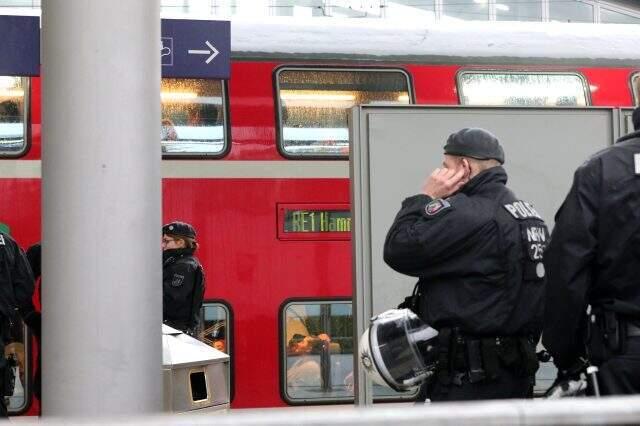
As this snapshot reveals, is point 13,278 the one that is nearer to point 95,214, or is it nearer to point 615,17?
point 95,214

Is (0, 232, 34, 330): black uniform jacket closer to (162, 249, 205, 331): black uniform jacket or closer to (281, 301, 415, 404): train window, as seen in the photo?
(162, 249, 205, 331): black uniform jacket

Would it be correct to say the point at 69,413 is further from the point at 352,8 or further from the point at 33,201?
the point at 352,8

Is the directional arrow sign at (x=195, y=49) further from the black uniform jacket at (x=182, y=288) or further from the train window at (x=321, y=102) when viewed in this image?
the train window at (x=321, y=102)

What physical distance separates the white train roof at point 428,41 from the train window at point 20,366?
2651 millimetres

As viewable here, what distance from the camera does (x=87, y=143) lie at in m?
4.85

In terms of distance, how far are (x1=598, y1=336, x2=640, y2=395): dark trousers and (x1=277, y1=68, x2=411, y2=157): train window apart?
5.68 metres

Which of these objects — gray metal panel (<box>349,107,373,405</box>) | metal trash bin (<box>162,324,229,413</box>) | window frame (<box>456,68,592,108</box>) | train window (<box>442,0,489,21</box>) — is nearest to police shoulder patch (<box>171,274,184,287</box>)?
gray metal panel (<box>349,107,373,405</box>)

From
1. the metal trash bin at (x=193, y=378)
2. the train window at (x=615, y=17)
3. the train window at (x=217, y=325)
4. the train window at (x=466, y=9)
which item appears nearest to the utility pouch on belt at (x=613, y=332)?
the metal trash bin at (x=193, y=378)

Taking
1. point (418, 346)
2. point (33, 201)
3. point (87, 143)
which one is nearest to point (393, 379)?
point (418, 346)

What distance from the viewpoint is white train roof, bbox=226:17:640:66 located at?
9.66 m

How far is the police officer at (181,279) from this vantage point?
→ 8.44m

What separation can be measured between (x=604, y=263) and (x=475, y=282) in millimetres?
882

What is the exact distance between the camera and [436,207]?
4926mm

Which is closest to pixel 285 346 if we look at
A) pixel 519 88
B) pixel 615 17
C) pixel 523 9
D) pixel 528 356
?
pixel 519 88
